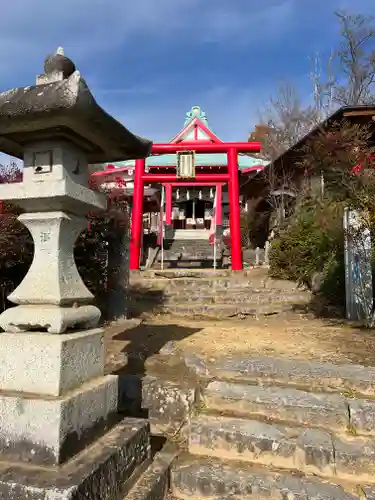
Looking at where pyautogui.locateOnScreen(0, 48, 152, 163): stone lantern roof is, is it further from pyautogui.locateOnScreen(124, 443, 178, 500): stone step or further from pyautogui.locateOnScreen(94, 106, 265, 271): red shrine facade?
pyautogui.locateOnScreen(94, 106, 265, 271): red shrine facade

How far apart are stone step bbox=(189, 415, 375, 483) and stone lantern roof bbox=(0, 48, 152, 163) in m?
2.06

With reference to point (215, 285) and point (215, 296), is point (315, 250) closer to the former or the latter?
point (215, 285)

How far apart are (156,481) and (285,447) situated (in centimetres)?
85

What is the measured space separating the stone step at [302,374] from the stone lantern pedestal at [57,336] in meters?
1.21

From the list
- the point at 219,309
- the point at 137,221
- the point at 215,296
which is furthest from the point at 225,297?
the point at 137,221

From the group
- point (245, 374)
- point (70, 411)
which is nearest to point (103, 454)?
point (70, 411)

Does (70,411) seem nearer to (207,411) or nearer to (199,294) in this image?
(207,411)

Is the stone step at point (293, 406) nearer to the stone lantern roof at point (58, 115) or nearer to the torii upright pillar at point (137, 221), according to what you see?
the stone lantern roof at point (58, 115)

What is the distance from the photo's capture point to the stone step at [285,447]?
234cm

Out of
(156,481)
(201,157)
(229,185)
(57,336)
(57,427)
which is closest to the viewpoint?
(57,427)

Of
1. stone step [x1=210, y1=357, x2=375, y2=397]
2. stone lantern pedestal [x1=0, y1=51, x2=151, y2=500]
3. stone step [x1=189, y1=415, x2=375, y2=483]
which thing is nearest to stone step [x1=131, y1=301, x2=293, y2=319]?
stone step [x1=210, y1=357, x2=375, y2=397]

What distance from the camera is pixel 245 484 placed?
7.41 feet

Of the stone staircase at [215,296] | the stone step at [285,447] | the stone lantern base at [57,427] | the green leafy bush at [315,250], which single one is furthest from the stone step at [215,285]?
the stone lantern base at [57,427]

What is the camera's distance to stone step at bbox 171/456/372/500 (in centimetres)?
215
